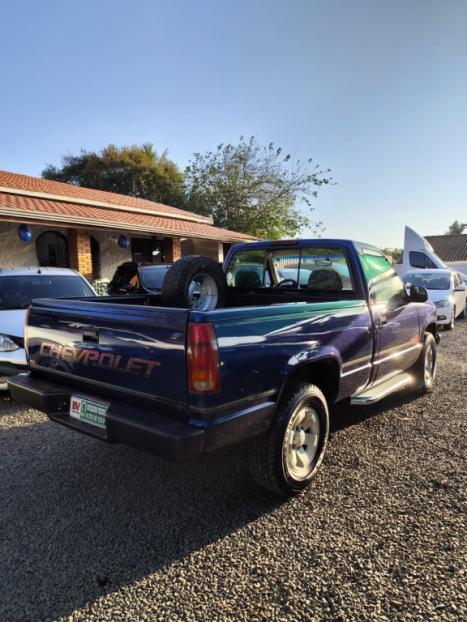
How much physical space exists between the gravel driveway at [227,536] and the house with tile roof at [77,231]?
812 cm

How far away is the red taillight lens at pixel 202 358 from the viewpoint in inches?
87.6

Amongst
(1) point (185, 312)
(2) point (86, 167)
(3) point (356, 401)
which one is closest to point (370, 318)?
(3) point (356, 401)

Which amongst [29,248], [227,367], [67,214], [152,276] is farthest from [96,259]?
[227,367]

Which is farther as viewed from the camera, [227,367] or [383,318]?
[383,318]

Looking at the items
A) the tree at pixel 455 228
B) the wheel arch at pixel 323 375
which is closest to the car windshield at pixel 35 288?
the wheel arch at pixel 323 375

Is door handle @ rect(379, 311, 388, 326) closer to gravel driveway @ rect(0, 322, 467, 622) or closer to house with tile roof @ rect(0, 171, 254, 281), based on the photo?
gravel driveway @ rect(0, 322, 467, 622)

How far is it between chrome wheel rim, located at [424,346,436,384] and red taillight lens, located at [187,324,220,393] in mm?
3722

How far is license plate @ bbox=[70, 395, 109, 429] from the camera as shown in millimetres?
2592

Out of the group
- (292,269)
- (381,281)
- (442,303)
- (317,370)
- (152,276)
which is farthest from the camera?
(442,303)

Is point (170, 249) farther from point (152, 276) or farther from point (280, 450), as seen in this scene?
point (280, 450)

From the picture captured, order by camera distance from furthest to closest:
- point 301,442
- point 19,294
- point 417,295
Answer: point 19,294, point 417,295, point 301,442

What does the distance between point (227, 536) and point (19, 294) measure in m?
4.61

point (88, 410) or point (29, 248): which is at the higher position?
point (29, 248)

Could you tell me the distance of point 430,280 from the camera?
1133 centimetres
